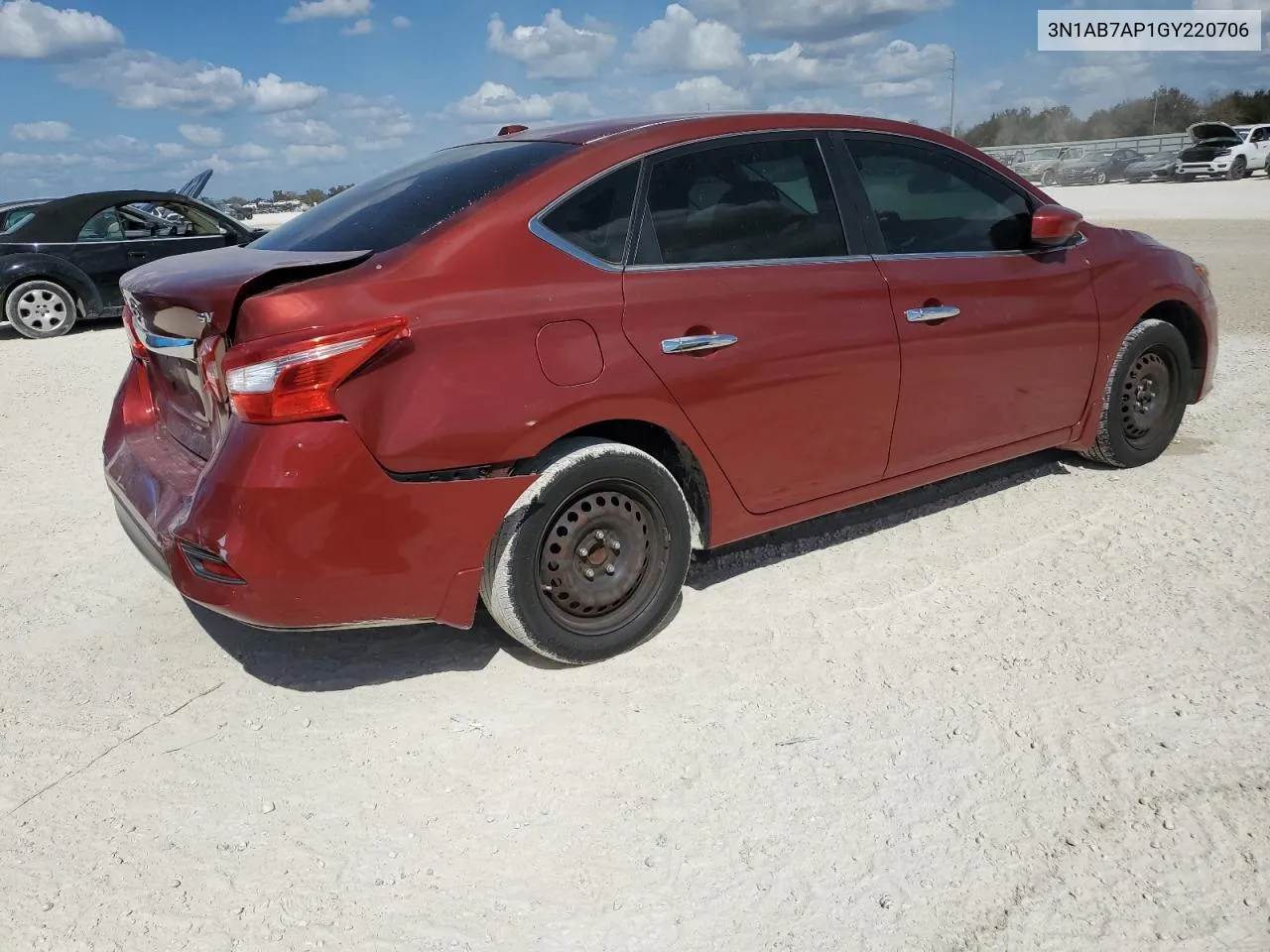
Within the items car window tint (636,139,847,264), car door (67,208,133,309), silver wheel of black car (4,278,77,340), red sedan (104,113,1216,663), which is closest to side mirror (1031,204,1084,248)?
red sedan (104,113,1216,663)

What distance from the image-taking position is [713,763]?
113 inches

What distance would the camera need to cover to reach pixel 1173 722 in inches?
115

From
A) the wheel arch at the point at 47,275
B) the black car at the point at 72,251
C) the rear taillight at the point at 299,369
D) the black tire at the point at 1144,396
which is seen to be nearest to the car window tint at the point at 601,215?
the rear taillight at the point at 299,369

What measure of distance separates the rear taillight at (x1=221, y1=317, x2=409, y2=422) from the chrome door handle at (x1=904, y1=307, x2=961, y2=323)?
6.69 feet

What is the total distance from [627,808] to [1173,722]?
158 centimetres

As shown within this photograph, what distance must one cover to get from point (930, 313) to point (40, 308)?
10253 millimetres

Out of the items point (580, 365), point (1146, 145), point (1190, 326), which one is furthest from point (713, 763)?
point (1146, 145)

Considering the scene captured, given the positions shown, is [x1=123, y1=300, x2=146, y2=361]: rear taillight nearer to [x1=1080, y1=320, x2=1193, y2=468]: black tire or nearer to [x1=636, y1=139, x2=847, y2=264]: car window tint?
[x1=636, y1=139, x2=847, y2=264]: car window tint

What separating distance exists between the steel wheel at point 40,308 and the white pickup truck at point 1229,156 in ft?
108

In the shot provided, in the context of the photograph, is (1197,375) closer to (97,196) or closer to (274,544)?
(274,544)

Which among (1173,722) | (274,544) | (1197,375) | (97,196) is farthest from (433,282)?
(97,196)

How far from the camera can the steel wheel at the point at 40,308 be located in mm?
10836

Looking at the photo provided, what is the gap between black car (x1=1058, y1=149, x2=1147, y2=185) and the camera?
3584 centimetres

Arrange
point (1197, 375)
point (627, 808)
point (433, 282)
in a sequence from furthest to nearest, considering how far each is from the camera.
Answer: point (1197, 375) < point (433, 282) < point (627, 808)
